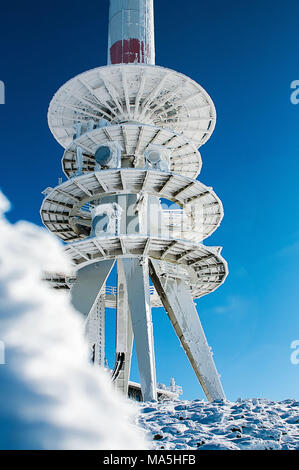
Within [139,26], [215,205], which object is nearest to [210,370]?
[215,205]

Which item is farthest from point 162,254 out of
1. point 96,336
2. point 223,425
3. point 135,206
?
point 223,425

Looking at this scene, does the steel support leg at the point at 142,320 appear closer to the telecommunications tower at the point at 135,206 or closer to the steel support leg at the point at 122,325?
the telecommunications tower at the point at 135,206

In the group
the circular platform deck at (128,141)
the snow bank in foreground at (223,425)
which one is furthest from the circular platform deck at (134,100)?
the snow bank in foreground at (223,425)

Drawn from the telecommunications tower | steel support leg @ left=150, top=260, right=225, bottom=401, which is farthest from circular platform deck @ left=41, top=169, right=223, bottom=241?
steel support leg @ left=150, top=260, right=225, bottom=401

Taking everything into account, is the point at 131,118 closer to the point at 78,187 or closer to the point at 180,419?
the point at 78,187

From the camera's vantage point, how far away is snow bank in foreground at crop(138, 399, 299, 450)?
36.2ft

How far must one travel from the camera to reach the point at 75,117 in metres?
33.7

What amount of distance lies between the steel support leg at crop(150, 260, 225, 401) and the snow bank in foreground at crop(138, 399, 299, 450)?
10621 mm

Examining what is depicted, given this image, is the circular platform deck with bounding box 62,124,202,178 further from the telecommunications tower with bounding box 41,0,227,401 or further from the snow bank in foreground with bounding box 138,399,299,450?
the snow bank in foreground with bounding box 138,399,299,450

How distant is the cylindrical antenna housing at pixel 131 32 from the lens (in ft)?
111

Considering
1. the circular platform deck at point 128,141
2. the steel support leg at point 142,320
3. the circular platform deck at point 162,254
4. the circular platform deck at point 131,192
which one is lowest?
the steel support leg at point 142,320

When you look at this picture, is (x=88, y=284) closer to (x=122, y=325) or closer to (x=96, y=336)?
(x=122, y=325)

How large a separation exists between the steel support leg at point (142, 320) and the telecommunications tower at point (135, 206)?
0.05m

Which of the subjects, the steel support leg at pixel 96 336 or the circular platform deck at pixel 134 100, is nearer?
the steel support leg at pixel 96 336
